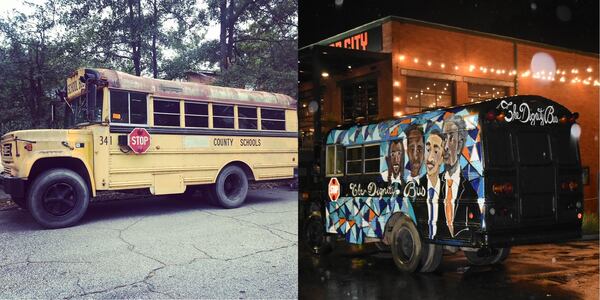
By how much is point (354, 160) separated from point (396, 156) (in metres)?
0.92

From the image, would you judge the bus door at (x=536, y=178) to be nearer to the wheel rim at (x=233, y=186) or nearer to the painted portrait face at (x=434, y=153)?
the painted portrait face at (x=434, y=153)

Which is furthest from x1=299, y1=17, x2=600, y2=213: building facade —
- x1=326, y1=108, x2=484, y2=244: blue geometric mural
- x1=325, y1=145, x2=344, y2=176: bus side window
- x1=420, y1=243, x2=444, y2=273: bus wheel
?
x1=420, y1=243, x2=444, y2=273: bus wheel

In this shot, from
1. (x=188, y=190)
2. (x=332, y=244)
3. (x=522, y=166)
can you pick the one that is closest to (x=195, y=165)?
(x=188, y=190)

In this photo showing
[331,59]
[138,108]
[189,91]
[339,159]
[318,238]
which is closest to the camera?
[138,108]

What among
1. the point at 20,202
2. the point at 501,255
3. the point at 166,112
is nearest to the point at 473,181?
the point at 501,255

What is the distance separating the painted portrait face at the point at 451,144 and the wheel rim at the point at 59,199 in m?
4.10

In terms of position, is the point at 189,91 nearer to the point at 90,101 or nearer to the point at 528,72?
the point at 90,101

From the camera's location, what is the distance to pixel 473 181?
551 centimetres

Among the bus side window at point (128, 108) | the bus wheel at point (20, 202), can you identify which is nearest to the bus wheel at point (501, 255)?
the bus side window at point (128, 108)

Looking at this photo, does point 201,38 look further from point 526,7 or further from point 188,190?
point 526,7

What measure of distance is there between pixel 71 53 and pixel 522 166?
494 centimetres

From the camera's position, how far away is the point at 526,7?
1235cm

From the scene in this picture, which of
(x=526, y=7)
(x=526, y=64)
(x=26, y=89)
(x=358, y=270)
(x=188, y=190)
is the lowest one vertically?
(x=358, y=270)

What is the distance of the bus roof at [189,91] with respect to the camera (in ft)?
12.6
